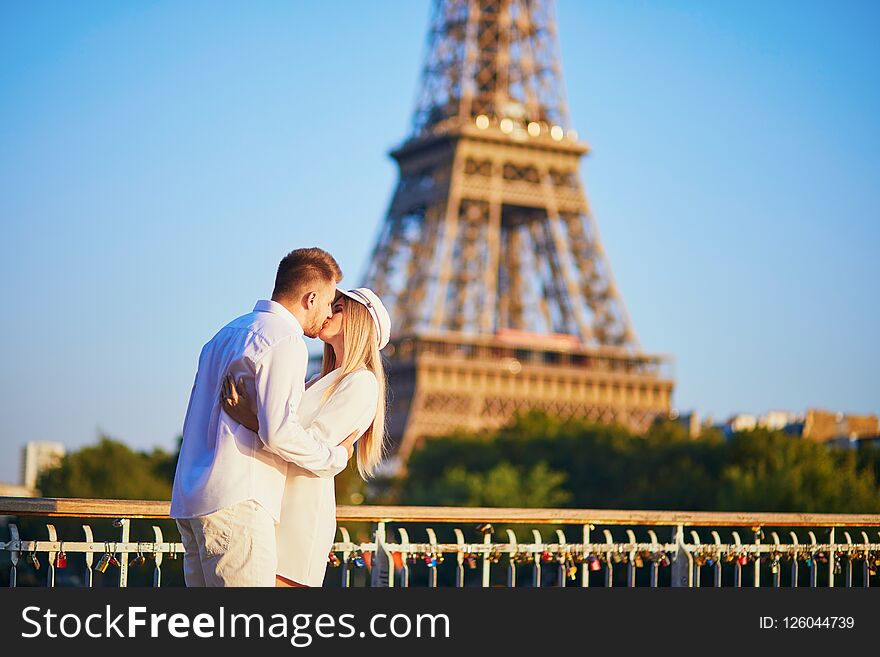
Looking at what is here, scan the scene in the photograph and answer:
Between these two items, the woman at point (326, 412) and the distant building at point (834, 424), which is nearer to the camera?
the woman at point (326, 412)

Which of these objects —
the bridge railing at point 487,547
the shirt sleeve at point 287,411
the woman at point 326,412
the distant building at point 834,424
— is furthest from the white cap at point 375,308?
the distant building at point 834,424

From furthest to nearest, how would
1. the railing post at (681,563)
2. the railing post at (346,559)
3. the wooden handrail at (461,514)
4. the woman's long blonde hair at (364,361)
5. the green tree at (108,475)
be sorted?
the green tree at (108,475)
the railing post at (681,563)
the railing post at (346,559)
the wooden handrail at (461,514)
the woman's long blonde hair at (364,361)

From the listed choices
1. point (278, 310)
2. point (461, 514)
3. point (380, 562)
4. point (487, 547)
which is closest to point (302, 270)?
point (278, 310)

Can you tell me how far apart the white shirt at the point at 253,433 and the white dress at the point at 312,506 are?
0.05 metres

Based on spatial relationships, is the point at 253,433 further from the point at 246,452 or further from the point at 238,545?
the point at 238,545

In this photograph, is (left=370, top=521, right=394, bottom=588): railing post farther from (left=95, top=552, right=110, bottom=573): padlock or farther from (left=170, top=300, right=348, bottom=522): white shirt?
(left=170, top=300, right=348, bottom=522): white shirt

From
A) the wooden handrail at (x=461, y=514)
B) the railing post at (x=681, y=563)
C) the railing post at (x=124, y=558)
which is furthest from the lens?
→ the railing post at (x=681, y=563)

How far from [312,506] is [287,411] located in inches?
19.2

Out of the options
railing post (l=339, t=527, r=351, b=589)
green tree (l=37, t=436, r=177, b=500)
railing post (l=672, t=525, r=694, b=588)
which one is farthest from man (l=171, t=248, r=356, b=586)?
green tree (l=37, t=436, r=177, b=500)

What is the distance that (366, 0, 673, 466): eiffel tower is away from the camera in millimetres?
67312

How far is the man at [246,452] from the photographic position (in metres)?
5.45

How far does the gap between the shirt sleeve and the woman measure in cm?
11

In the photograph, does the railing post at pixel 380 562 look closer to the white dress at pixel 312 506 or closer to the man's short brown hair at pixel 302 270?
the white dress at pixel 312 506

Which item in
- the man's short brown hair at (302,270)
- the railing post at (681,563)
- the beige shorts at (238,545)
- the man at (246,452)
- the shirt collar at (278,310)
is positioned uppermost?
the man's short brown hair at (302,270)
